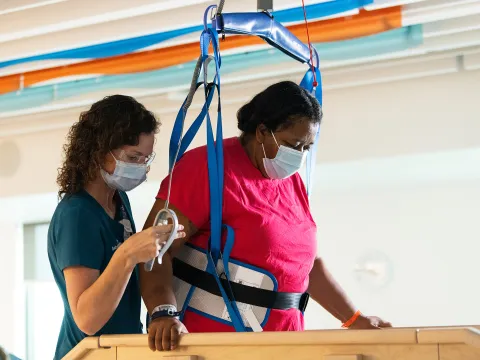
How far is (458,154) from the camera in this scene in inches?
187

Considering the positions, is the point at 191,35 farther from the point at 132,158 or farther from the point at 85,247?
the point at 85,247

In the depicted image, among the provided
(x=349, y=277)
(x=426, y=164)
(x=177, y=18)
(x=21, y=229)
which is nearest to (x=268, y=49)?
(x=177, y=18)

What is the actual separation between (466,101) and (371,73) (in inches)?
22.8

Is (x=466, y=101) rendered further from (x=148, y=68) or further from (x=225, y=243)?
(x=225, y=243)

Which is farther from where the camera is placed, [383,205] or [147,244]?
[383,205]

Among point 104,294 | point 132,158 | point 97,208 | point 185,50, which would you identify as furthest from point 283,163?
point 185,50

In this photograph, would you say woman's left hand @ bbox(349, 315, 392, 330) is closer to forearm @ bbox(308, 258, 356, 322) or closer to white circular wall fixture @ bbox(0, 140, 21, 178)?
forearm @ bbox(308, 258, 356, 322)

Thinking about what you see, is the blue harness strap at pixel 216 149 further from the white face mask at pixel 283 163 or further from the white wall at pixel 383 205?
the white wall at pixel 383 205

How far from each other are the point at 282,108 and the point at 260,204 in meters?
0.26

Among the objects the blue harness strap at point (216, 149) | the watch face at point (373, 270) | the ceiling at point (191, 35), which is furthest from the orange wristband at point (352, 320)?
the watch face at point (373, 270)

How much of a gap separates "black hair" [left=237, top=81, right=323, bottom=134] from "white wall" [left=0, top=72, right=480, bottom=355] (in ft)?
9.00

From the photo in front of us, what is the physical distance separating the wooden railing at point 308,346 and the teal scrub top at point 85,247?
22cm

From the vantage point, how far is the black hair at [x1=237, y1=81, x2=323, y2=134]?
209 cm

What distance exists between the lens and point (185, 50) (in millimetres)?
4309
